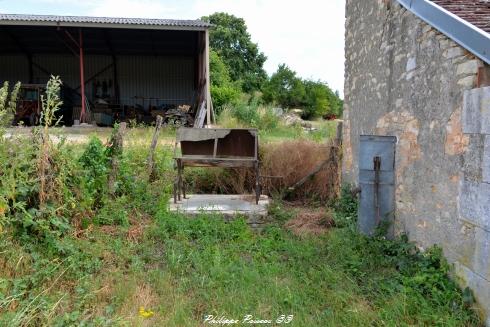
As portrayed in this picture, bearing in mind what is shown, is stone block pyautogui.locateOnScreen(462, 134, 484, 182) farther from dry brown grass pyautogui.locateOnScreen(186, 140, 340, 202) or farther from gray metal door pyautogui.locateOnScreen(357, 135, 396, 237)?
dry brown grass pyautogui.locateOnScreen(186, 140, 340, 202)

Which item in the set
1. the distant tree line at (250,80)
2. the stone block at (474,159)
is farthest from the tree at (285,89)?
the stone block at (474,159)

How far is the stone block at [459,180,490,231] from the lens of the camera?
3307 mm

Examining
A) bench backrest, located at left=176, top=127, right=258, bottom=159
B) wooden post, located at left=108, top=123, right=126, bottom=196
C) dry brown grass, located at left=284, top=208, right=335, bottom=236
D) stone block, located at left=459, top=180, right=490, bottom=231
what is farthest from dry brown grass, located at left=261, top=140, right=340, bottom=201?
stone block, located at left=459, top=180, right=490, bottom=231

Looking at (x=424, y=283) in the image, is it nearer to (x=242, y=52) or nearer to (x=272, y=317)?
(x=272, y=317)

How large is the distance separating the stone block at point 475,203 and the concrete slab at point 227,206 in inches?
128

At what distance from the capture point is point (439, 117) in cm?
407

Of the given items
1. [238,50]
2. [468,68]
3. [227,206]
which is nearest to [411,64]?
[468,68]

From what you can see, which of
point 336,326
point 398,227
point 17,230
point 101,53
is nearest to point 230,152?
point 398,227

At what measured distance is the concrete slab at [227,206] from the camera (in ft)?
20.8

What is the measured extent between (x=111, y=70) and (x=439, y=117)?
1891 cm

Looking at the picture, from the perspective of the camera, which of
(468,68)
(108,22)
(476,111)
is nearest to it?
(476,111)

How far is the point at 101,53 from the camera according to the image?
2005cm

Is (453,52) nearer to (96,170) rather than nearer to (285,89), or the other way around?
(96,170)

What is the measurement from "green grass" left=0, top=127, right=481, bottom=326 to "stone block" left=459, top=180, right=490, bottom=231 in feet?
2.13
